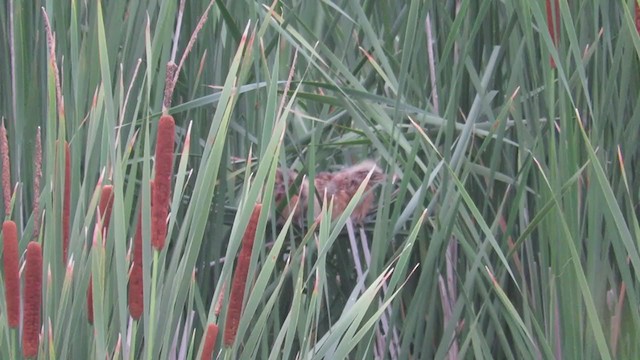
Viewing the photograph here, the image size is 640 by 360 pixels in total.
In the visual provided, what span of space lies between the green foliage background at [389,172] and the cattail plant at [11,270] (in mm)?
88

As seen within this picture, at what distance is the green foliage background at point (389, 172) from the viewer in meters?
1.08

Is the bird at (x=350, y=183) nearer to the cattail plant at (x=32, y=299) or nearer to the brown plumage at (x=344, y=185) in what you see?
the brown plumage at (x=344, y=185)

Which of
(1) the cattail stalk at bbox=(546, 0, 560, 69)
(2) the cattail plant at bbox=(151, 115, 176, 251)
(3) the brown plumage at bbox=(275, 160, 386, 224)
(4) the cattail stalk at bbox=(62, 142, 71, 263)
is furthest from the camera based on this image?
(3) the brown plumage at bbox=(275, 160, 386, 224)

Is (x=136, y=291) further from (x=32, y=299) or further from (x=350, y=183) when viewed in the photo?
(x=350, y=183)

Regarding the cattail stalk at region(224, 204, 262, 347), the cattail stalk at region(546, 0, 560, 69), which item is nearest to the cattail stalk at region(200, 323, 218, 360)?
the cattail stalk at region(224, 204, 262, 347)

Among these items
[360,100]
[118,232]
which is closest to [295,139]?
[360,100]

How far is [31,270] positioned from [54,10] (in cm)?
54

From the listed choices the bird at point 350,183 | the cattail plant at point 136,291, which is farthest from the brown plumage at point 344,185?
the cattail plant at point 136,291

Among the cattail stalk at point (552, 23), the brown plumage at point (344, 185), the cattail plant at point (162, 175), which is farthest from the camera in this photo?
the brown plumage at point (344, 185)

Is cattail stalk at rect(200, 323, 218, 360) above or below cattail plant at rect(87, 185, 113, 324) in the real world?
below

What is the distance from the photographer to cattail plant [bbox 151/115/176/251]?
2.84ft

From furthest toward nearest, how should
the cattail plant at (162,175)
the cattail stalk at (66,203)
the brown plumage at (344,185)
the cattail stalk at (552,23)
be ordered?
the brown plumage at (344,185) → the cattail stalk at (552,23) → the cattail stalk at (66,203) → the cattail plant at (162,175)

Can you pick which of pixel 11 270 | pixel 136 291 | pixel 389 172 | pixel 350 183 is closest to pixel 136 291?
pixel 136 291

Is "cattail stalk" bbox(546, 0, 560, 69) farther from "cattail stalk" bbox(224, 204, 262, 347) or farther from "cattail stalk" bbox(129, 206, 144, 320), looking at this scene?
"cattail stalk" bbox(129, 206, 144, 320)
